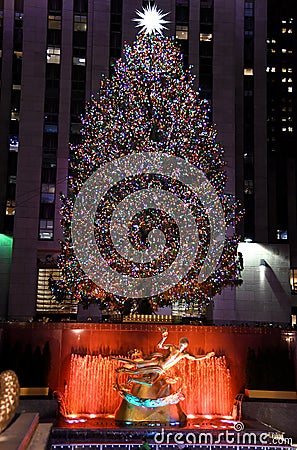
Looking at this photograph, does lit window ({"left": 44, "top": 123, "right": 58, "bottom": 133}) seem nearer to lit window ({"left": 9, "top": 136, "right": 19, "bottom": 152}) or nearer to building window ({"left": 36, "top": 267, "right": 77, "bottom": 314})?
lit window ({"left": 9, "top": 136, "right": 19, "bottom": 152})

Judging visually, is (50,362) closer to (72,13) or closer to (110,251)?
(110,251)

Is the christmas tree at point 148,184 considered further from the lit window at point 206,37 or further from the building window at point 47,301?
the lit window at point 206,37

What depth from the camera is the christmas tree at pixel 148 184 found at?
83.9 ft

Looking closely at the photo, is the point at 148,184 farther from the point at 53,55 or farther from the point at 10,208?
the point at 53,55

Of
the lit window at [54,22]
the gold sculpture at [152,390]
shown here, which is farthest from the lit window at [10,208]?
the gold sculpture at [152,390]

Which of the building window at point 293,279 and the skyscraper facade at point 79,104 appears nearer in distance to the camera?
the skyscraper facade at point 79,104

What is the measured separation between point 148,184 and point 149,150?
1.75 meters

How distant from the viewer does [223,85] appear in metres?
40.2

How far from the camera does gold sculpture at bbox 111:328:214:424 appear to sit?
15789mm

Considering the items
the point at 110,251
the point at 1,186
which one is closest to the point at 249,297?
the point at 110,251

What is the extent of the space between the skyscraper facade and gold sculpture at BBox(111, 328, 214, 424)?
20957mm

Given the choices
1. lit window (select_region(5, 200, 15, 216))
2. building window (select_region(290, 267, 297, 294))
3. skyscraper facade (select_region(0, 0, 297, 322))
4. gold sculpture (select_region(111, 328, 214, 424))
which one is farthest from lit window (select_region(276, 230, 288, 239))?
gold sculpture (select_region(111, 328, 214, 424))

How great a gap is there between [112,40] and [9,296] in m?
18.4

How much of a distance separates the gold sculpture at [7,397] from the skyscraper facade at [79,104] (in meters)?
28.0
